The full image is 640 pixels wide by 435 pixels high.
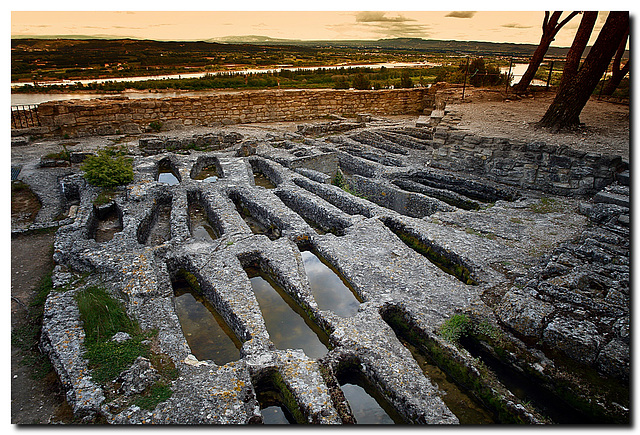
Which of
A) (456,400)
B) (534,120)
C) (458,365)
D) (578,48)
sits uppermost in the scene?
(578,48)

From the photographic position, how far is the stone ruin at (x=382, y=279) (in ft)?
14.6

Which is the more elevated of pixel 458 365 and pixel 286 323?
pixel 458 365

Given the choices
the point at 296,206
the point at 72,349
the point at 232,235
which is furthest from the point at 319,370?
the point at 296,206

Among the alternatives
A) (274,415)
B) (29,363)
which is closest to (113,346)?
(29,363)

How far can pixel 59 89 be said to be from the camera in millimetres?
27578

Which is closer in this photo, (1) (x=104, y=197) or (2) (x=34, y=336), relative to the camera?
(2) (x=34, y=336)

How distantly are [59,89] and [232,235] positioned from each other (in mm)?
27415

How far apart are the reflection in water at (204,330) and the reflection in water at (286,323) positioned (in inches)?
25.1

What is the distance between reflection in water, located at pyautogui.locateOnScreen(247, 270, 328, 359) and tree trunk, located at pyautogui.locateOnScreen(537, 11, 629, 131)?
34.2 ft

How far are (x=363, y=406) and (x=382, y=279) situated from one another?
7.89 ft

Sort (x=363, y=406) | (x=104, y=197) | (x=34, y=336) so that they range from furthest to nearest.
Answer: (x=104, y=197), (x=34, y=336), (x=363, y=406)

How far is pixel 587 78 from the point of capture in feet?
37.5

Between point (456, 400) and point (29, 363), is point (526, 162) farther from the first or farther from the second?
point (29, 363)

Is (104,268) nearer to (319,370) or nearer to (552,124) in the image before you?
(319,370)
